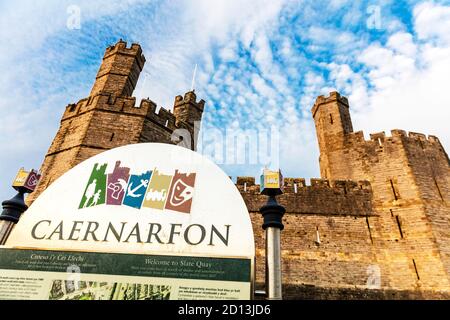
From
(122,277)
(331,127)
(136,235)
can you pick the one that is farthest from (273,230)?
(331,127)

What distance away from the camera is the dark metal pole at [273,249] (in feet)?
15.0

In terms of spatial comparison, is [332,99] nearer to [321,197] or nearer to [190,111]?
[321,197]

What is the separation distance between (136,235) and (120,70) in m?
11.5

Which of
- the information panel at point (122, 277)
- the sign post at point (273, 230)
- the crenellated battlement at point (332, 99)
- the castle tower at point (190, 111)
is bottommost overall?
the information panel at point (122, 277)

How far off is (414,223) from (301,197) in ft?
15.3

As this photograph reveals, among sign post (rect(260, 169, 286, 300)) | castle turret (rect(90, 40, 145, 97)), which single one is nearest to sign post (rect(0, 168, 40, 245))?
sign post (rect(260, 169, 286, 300))

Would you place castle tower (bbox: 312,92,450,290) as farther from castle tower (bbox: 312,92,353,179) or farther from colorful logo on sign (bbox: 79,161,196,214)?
colorful logo on sign (bbox: 79,161,196,214)

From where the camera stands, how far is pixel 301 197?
12.9m

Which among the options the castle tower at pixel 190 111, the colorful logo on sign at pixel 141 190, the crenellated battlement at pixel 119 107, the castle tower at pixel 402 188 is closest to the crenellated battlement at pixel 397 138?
the castle tower at pixel 402 188

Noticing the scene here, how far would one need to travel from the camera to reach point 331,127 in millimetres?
15891

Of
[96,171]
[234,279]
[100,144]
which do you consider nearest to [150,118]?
[100,144]

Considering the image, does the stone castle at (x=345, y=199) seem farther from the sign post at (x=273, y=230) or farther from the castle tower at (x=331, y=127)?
the sign post at (x=273, y=230)

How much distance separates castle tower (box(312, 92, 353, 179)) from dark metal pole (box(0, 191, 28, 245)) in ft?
43.4

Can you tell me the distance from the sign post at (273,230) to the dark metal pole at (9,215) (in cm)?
538
